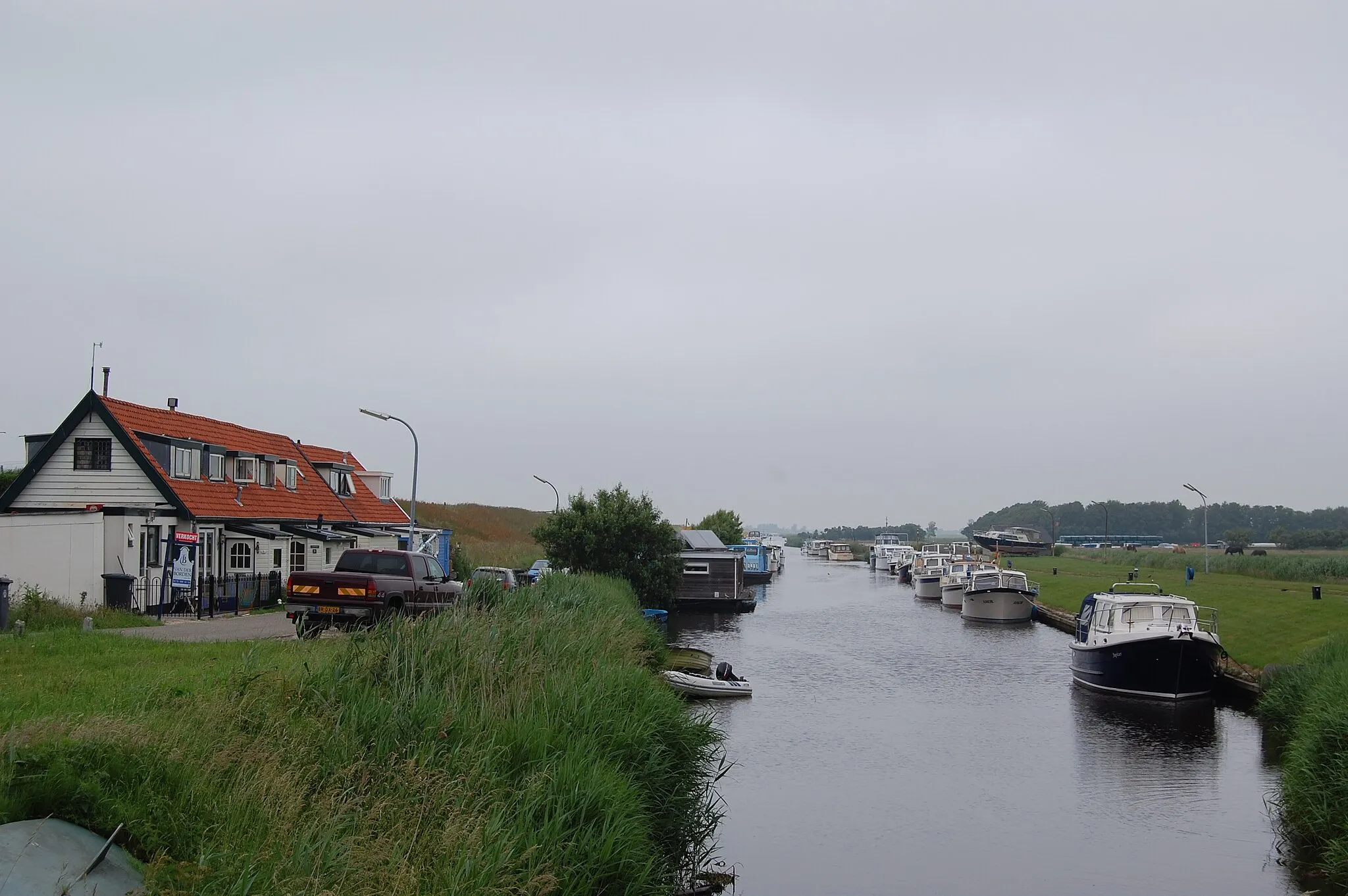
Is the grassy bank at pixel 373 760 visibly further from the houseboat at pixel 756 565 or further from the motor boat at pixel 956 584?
the houseboat at pixel 756 565

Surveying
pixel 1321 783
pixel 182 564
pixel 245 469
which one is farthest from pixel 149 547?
pixel 1321 783

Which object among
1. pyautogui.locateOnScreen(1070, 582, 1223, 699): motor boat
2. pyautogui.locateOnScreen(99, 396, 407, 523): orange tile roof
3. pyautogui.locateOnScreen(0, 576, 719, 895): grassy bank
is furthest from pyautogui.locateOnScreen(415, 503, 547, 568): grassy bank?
pyautogui.locateOnScreen(0, 576, 719, 895): grassy bank

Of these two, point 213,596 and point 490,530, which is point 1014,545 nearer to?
point 490,530

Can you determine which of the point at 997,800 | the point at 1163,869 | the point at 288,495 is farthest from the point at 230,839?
the point at 288,495

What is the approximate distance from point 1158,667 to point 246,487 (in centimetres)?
3190

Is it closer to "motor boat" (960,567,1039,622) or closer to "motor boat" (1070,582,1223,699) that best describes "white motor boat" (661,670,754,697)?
"motor boat" (1070,582,1223,699)

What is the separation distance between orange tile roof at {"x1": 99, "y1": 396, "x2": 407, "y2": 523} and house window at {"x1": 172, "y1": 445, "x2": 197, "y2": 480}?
243 mm

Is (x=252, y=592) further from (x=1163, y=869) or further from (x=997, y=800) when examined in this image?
(x=1163, y=869)

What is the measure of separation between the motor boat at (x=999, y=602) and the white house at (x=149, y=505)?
3724 centimetres

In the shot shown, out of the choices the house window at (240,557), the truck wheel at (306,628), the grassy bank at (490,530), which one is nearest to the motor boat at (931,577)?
the grassy bank at (490,530)

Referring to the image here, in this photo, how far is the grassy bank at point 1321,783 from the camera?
16688 mm

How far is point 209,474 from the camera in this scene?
127ft

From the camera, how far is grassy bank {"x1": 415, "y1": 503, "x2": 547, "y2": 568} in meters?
70.6

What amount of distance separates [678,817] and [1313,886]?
32.2 feet
